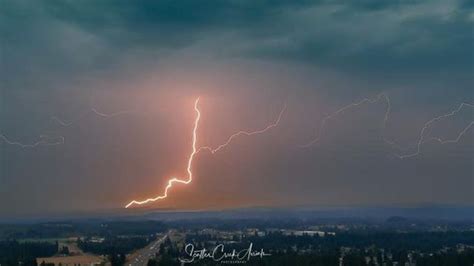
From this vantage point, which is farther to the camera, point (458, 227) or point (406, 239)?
point (458, 227)

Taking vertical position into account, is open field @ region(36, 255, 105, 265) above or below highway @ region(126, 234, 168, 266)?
below

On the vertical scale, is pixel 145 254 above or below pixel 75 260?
above

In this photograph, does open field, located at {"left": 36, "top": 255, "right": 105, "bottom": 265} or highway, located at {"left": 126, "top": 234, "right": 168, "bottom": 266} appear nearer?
highway, located at {"left": 126, "top": 234, "right": 168, "bottom": 266}

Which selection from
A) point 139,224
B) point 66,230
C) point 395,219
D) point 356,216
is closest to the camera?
point 139,224

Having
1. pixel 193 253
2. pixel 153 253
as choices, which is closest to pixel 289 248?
pixel 153 253

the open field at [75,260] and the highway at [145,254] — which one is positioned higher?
the highway at [145,254]

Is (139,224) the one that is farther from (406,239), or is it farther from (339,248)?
(406,239)

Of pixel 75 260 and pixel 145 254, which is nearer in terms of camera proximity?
pixel 145 254

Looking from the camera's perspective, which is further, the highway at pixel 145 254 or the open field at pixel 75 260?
the open field at pixel 75 260
